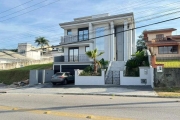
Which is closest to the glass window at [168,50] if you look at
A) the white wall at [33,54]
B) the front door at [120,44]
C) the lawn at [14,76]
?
the front door at [120,44]

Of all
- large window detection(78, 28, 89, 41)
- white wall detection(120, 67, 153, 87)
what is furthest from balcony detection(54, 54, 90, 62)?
white wall detection(120, 67, 153, 87)

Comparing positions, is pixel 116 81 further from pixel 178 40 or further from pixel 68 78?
pixel 178 40

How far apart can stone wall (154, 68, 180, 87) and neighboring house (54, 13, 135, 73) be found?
858 centimetres

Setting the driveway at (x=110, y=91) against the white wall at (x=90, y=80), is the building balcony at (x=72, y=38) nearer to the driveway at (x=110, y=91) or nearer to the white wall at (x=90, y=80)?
the white wall at (x=90, y=80)

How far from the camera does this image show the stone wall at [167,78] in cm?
1558

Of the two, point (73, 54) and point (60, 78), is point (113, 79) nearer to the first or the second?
point (60, 78)

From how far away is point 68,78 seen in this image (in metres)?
21.7

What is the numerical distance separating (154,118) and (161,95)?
668cm

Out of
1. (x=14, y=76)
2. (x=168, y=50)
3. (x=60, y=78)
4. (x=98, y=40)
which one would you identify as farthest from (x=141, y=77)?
(x=14, y=76)

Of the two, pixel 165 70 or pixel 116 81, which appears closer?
pixel 165 70

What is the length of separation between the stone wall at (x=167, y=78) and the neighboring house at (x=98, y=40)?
858cm

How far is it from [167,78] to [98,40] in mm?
14022

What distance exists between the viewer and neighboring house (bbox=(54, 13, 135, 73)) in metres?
25.8

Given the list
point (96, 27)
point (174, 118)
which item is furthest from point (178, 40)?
point (174, 118)
